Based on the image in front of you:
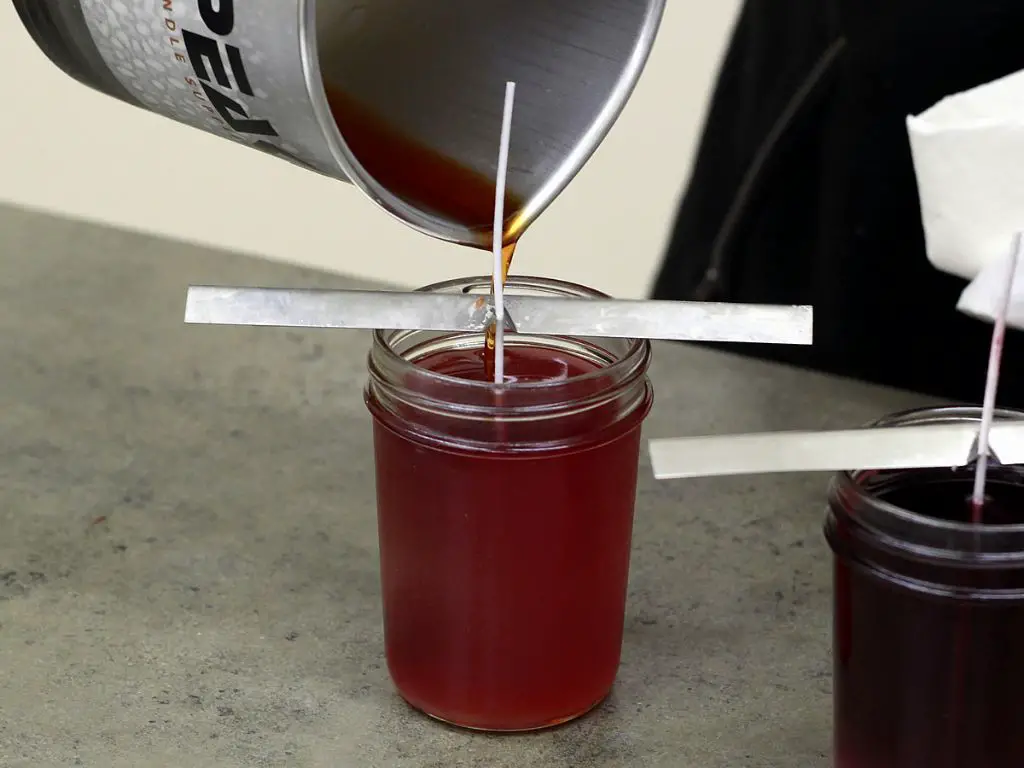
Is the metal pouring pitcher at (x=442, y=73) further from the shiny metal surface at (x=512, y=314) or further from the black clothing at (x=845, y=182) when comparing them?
the black clothing at (x=845, y=182)

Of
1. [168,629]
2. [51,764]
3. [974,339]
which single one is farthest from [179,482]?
[974,339]

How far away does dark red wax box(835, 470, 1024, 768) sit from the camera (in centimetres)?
49

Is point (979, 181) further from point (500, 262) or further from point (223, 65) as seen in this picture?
point (223, 65)

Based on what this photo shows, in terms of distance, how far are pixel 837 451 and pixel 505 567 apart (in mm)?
159

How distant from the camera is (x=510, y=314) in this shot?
60 cm

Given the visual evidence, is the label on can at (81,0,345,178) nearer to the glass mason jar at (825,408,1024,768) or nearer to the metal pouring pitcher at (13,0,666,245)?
the metal pouring pitcher at (13,0,666,245)

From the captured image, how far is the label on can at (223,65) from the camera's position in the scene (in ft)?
1.85

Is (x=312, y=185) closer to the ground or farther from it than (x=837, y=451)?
closer to the ground

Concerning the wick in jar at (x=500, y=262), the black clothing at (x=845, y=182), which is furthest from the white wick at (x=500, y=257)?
the black clothing at (x=845, y=182)

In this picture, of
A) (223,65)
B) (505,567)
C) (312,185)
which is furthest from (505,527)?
(312,185)

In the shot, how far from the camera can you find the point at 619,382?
598mm

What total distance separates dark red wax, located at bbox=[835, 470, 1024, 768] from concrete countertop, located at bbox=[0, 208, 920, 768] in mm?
90

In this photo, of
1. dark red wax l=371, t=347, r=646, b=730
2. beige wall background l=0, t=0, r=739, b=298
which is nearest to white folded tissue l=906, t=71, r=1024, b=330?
dark red wax l=371, t=347, r=646, b=730

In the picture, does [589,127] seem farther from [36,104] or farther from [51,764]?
[36,104]
